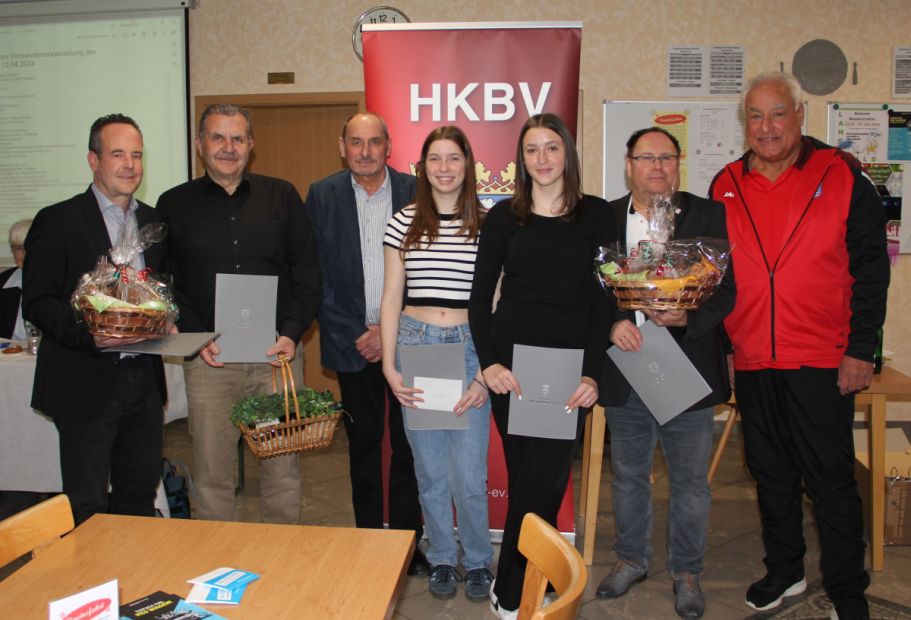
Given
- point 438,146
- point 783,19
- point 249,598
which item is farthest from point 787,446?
point 783,19

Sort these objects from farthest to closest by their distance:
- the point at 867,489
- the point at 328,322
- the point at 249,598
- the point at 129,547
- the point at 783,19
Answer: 1. the point at 783,19
2. the point at 867,489
3. the point at 328,322
4. the point at 129,547
5. the point at 249,598

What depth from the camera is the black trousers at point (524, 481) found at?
2.52 metres

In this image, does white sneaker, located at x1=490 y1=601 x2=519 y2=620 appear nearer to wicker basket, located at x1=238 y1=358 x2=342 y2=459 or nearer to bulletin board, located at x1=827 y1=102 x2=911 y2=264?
wicker basket, located at x1=238 y1=358 x2=342 y2=459

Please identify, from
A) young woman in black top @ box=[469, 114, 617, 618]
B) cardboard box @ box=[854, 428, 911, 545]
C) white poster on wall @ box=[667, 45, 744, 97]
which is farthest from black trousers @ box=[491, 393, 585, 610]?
white poster on wall @ box=[667, 45, 744, 97]

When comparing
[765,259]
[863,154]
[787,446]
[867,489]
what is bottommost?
[867,489]

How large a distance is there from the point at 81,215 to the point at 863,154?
538 cm

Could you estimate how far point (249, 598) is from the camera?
1.29 metres

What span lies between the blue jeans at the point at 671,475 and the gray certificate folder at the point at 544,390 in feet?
1.12

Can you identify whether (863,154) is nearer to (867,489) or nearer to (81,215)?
(867,489)

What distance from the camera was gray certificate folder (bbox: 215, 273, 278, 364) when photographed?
8.87ft

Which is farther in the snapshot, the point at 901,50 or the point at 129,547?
the point at 901,50

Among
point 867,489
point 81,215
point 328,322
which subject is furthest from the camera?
point 867,489

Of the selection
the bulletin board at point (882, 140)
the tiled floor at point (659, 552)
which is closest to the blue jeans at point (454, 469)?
the tiled floor at point (659, 552)

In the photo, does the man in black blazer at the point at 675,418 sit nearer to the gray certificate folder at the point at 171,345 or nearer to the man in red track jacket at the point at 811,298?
the man in red track jacket at the point at 811,298
